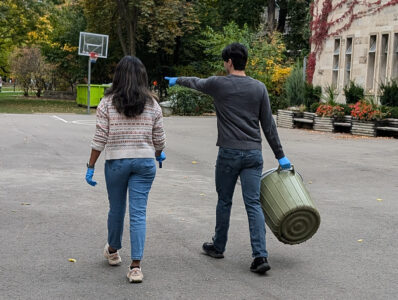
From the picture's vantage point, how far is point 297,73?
2562 cm

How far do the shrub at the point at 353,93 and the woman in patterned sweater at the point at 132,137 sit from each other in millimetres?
17949

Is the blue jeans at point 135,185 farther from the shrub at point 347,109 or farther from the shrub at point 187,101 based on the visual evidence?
the shrub at point 187,101

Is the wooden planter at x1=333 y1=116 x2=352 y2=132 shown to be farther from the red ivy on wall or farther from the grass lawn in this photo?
the grass lawn

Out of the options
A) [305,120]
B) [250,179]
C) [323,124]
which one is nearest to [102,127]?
[250,179]

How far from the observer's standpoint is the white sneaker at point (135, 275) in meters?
4.74

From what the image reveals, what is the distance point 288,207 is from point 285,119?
1897 centimetres

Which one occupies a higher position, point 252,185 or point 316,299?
point 252,185

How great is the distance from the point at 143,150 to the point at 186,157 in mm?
8690

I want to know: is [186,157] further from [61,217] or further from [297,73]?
[297,73]

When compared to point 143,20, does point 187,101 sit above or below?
below

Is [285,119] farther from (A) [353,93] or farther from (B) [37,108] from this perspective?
(B) [37,108]

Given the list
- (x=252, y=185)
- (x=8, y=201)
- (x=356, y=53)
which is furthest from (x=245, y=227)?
(x=356, y=53)

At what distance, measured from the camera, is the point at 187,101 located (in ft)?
104

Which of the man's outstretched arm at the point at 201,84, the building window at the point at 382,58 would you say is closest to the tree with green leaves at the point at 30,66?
the building window at the point at 382,58
